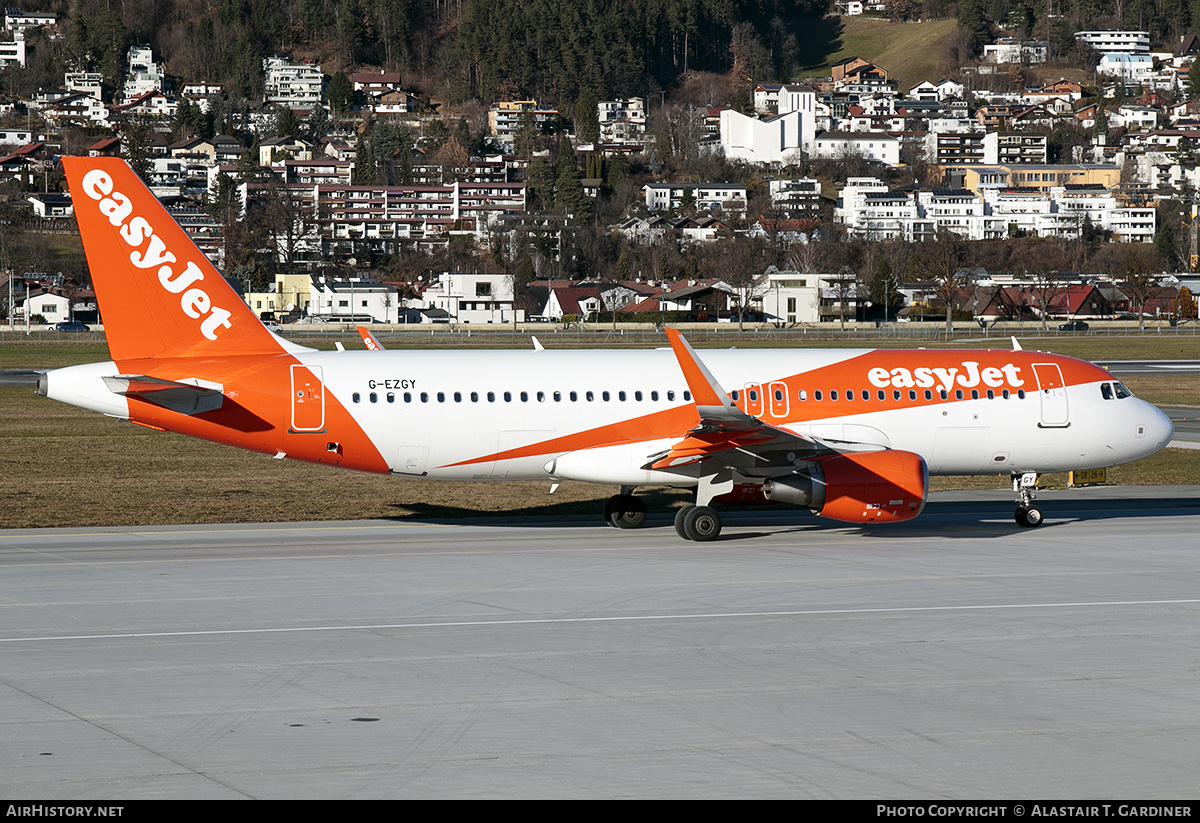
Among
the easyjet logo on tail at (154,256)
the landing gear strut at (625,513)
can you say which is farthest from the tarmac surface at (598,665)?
the easyjet logo on tail at (154,256)

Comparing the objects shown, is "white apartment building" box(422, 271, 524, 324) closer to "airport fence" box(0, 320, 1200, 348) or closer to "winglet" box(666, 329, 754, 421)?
"airport fence" box(0, 320, 1200, 348)

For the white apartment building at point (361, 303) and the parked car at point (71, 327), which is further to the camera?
the white apartment building at point (361, 303)

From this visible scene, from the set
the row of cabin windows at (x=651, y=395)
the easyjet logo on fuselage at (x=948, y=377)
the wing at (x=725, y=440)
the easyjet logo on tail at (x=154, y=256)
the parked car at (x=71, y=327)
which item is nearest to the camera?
the wing at (x=725, y=440)

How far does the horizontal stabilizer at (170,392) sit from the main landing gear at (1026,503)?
16.1 metres

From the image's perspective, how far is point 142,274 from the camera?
81.8 ft

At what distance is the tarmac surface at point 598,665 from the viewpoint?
467 inches

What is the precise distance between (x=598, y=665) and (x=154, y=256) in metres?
13.6

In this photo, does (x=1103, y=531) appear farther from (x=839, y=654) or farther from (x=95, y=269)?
(x=95, y=269)

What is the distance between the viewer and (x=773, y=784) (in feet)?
37.7

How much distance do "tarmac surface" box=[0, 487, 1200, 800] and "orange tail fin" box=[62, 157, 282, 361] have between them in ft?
12.6

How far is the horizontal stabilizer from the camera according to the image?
24.1 metres

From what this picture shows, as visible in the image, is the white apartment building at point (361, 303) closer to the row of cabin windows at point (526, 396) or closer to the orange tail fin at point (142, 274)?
the orange tail fin at point (142, 274)
